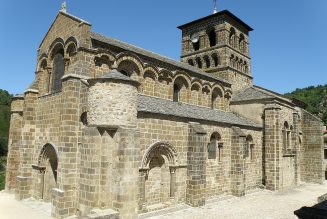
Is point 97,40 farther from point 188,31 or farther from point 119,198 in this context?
point 188,31

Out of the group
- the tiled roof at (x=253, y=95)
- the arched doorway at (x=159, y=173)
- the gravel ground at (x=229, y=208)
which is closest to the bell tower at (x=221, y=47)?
the tiled roof at (x=253, y=95)

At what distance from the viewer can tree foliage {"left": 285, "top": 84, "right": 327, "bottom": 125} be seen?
2451 inches

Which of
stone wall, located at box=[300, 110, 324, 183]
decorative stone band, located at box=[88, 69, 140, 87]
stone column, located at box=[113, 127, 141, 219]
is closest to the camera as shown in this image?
stone column, located at box=[113, 127, 141, 219]

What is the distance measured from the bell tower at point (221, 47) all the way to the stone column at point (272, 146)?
186 inches

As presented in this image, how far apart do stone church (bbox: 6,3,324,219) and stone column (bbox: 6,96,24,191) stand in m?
0.06

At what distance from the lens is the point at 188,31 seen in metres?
28.0

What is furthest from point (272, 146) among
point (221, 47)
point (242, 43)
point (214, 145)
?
point (242, 43)

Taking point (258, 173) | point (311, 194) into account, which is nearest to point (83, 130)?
point (258, 173)

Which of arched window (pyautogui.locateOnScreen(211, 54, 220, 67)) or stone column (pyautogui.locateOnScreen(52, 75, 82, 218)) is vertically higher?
arched window (pyautogui.locateOnScreen(211, 54, 220, 67))

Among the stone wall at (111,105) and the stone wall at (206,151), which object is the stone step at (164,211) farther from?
the stone wall at (111,105)

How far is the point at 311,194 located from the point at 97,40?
16964 millimetres

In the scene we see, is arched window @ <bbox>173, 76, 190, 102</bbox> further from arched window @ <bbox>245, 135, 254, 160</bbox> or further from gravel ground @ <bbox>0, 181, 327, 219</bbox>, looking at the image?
gravel ground @ <bbox>0, 181, 327, 219</bbox>

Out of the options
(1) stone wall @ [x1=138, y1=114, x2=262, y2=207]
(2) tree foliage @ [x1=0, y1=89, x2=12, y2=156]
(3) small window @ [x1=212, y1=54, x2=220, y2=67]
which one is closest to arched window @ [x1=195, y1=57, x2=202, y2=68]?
(3) small window @ [x1=212, y1=54, x2=220, y2=67]

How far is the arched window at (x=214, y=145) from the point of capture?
16.4 m
